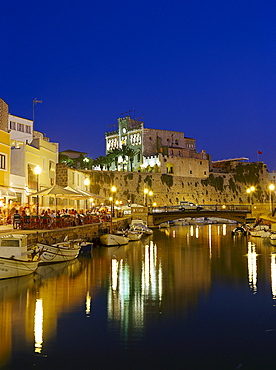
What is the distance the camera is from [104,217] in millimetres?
38344

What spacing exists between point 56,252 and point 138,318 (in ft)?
31.5

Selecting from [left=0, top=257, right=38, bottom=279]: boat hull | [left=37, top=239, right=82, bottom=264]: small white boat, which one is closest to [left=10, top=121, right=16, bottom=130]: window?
[left=37, top=239, right=82, bottom=264]: small white boat

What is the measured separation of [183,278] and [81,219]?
40.8 ft

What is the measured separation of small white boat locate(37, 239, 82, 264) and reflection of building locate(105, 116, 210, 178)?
6270 centimetres

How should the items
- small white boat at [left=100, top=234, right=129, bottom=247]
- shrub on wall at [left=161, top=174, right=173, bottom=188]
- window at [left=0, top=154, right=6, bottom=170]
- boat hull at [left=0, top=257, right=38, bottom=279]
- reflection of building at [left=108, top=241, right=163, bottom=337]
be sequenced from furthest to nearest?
shrub on wall at [left=161, top=174, right=173, bottom=188], small white boat at [left=100, top=234, right=129, bottom=247], window at [left=0, top=154, right=6, bottom=170], boat hull at [left=0, top=257, right=38, bottom=279], reflection of building at [left=108, top=241, right=163, bottom=337]

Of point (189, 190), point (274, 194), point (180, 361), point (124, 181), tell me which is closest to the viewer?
point (180, 361)

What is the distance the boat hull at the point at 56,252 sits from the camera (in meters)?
21.0

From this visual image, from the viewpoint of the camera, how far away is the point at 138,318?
43.3ft

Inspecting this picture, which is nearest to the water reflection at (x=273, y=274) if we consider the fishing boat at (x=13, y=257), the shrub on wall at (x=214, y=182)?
the fishing boat at (x=13, y=257)

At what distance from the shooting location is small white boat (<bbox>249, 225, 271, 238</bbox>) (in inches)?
1672

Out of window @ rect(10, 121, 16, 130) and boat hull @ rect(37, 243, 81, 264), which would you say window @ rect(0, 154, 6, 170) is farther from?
window @ rect(10, 121, 16, 130)

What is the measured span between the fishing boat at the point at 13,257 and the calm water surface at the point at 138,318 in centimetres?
33

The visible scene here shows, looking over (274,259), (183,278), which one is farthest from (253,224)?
(183,278)

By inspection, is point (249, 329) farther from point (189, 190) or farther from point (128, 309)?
point (189, 190)
